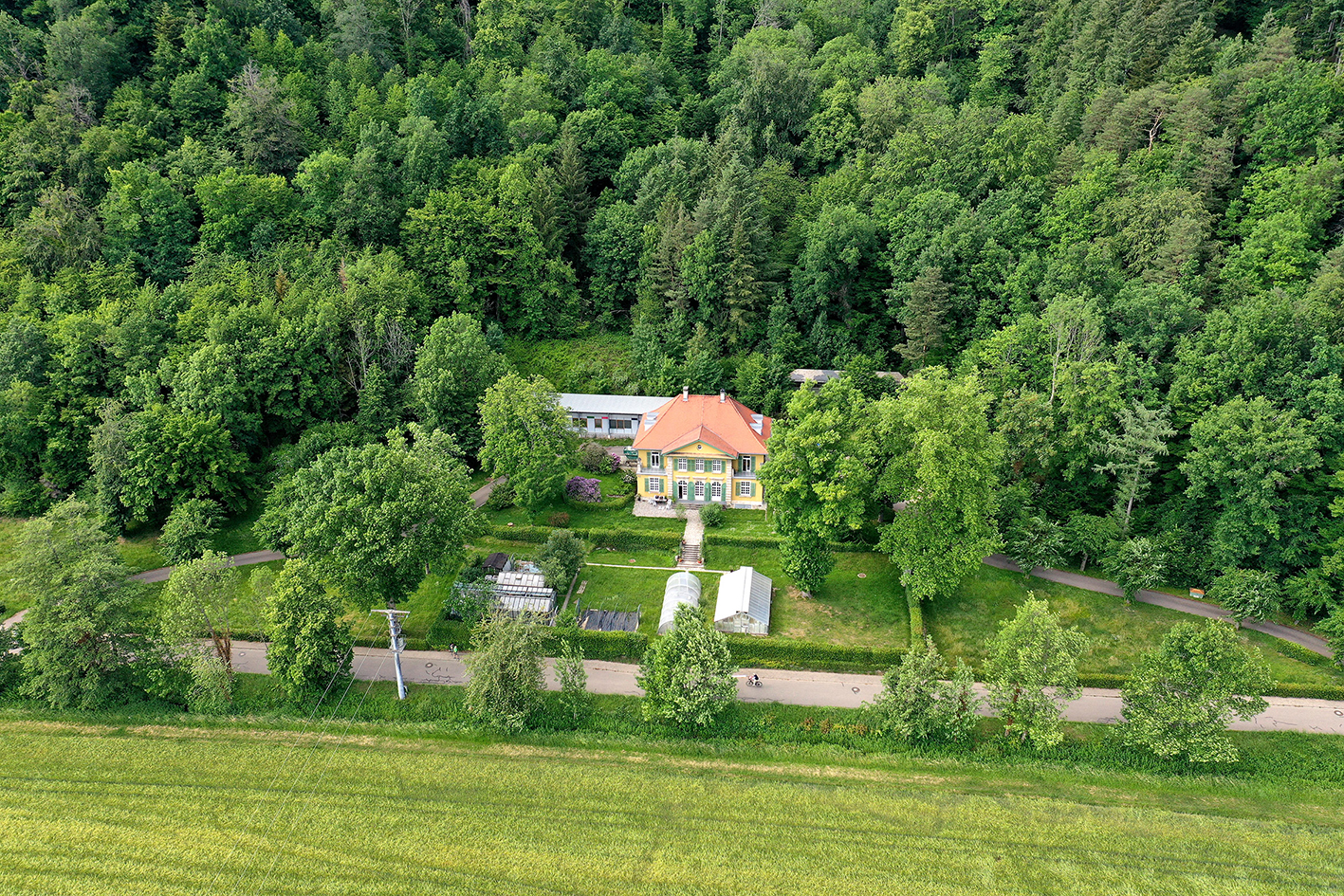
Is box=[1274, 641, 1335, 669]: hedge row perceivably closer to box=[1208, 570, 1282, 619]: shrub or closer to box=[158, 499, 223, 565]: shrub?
box=[1208, 570, 1282, 619]: shrub

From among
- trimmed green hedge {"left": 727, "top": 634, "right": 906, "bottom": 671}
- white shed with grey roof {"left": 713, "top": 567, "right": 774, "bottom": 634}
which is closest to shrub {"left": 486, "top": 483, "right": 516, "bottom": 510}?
white shed with grey roof {"left": 713, "top": 567, "right": 774, "bottom": 634}

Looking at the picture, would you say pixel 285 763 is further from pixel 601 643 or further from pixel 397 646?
pixel 601 643

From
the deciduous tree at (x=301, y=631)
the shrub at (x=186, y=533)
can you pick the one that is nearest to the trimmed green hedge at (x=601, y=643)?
the deciduous tree at (x=301, y=631)

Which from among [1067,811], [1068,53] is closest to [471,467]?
[1067,811]

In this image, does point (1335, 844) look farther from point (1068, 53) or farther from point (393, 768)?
point (1068, 53)

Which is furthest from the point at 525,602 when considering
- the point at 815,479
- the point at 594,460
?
the point at 815,479
